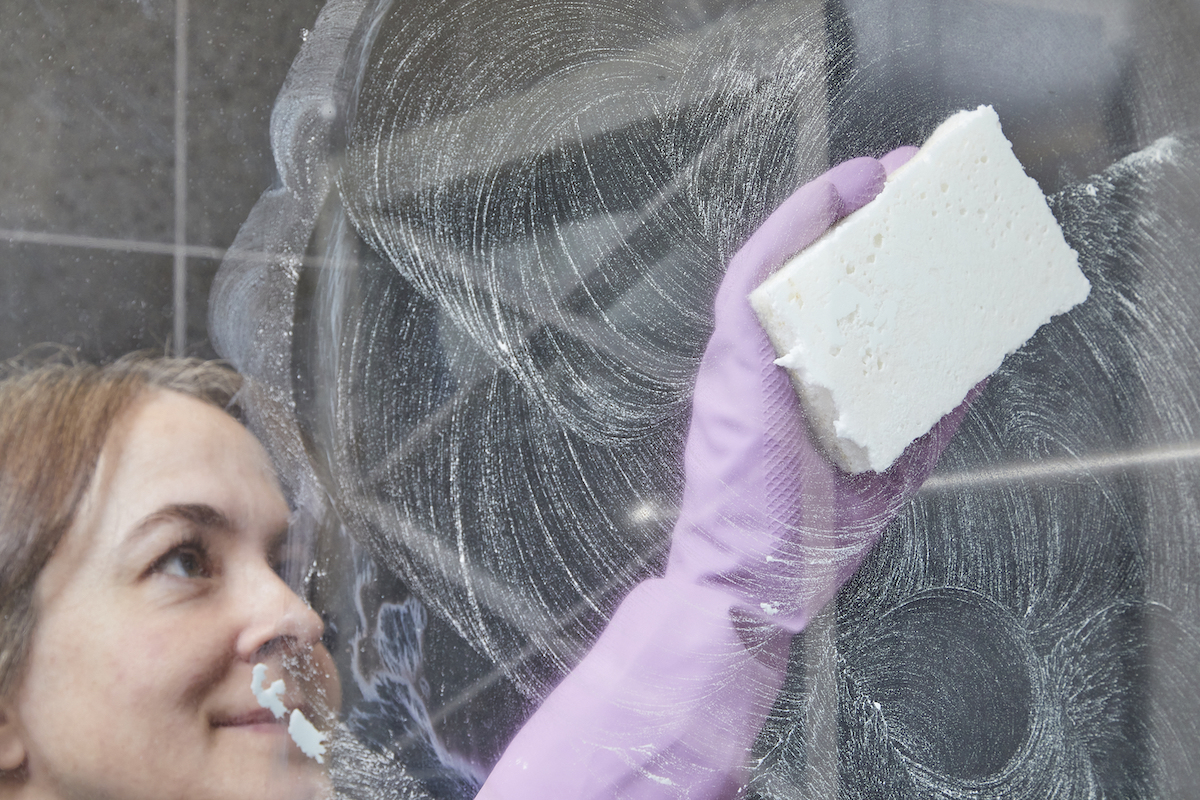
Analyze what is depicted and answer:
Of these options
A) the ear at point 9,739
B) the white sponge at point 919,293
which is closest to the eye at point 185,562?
the ear at point 9,739

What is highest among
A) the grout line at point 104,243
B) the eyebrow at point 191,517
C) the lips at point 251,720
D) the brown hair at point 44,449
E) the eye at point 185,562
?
the grout line at point 104,243

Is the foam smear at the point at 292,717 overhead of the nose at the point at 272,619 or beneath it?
beneath

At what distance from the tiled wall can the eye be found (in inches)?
5.1

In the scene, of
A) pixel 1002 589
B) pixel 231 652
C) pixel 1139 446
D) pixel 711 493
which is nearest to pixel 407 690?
pixel 231 652

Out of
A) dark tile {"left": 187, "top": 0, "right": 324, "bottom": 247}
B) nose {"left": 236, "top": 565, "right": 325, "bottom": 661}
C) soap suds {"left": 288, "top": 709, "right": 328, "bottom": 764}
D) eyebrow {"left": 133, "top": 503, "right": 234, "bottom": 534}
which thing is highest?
dark tile {"left": 187, "top": 0, "right": 324, "bottom": 247}

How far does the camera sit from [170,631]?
499mm

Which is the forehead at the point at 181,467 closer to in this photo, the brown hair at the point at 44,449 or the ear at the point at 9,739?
the brown hair at the point at 44,449

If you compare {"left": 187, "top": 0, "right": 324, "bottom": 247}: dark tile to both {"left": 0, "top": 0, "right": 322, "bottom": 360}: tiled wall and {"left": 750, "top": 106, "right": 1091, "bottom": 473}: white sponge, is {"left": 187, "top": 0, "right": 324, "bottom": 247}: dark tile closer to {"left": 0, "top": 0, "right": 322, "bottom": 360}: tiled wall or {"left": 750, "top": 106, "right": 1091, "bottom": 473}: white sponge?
{"left": 0, "top": 0, "right": 322, "bottom": 360}: tiled wall

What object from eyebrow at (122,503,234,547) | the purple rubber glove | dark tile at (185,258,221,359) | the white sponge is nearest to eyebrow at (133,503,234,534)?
eyebrow at (122,503,234,547)

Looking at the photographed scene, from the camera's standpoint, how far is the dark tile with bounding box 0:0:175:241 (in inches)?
20.4

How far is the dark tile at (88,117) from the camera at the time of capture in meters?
0.52

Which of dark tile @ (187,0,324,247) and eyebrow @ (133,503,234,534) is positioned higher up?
dark tile @ (187,0,324,247)

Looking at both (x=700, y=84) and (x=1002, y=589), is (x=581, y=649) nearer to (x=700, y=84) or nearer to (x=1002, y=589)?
(x=1002, y=589)

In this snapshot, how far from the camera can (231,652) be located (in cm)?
52
